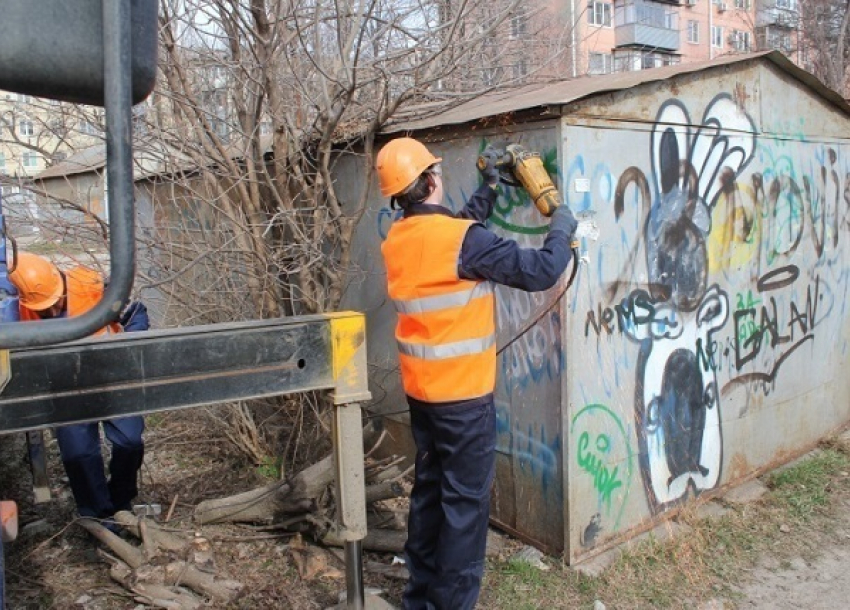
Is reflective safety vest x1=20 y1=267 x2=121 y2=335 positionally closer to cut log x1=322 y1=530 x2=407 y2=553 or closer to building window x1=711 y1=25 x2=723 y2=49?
cut log x1=322 y1=530 x2=407 y2=553

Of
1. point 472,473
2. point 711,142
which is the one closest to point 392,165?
point 472,473

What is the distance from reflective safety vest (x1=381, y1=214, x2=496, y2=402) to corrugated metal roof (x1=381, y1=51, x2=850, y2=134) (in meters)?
1.01

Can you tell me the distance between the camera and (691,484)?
15.3 feet

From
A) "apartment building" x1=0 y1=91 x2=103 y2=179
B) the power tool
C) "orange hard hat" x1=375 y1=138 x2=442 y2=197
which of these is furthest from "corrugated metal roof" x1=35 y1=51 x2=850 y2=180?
"orange hard hat" x1=375 y1=138 x2=442 y2=197

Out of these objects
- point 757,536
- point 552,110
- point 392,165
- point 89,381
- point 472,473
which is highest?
point 552,110

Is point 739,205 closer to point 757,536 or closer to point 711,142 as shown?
point 711,142

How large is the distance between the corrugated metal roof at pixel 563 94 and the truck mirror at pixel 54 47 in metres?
2.70

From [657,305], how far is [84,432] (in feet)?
10.7

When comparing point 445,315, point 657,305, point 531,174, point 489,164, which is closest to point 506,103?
point 489,164

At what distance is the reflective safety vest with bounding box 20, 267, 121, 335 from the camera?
4.05 meters

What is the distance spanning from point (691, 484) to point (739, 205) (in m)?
1.78

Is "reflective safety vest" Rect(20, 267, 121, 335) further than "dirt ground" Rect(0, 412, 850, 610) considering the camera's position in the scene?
Yes

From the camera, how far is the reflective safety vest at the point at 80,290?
4.05m

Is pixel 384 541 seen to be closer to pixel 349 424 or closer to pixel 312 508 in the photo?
pixel 312 508
